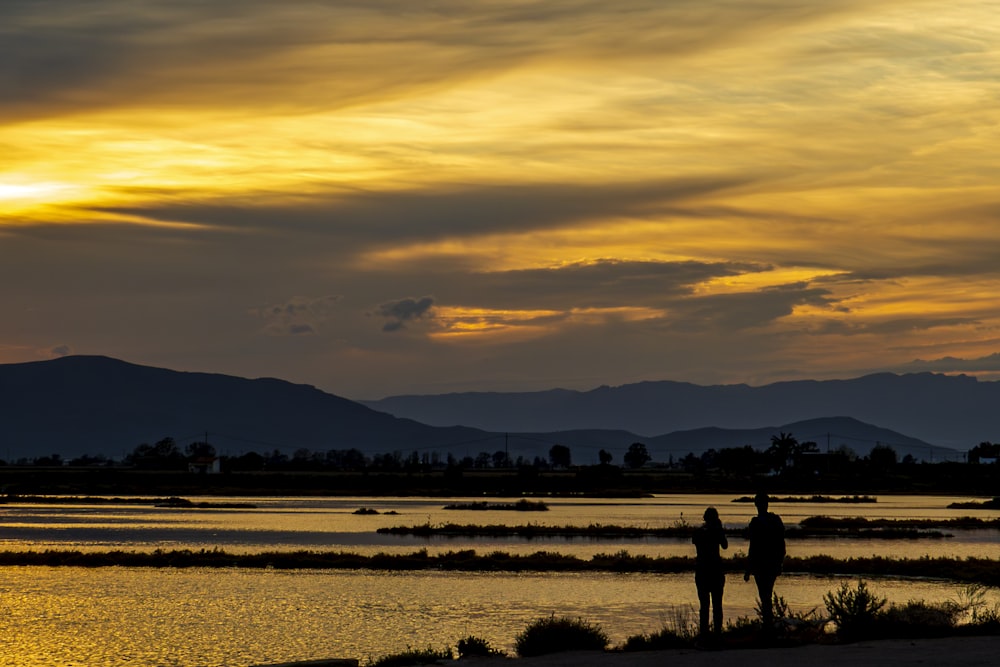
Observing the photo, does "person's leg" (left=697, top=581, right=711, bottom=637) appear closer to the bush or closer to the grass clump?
the bush

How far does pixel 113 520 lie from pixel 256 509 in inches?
795

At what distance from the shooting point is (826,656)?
74.5 ft

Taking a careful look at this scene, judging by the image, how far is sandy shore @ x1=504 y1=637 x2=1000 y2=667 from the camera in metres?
21.9

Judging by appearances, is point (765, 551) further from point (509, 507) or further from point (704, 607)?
point (509, 507)

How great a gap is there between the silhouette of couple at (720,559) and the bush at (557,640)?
269 centimetres

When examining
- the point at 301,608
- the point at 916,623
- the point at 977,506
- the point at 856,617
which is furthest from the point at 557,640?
the point at 977,506

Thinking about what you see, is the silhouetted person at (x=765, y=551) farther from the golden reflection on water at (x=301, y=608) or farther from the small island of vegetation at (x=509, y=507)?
the small island of vegetation at (x=509, y=507)

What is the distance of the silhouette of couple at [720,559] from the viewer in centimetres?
2384

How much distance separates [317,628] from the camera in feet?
112

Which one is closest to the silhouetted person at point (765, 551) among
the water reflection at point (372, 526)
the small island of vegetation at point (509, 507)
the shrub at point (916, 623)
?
the shrub at point (916, 623)

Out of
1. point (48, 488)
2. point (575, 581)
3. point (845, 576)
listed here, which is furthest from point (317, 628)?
point (48, 488)

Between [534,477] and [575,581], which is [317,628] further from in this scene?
[534,477]

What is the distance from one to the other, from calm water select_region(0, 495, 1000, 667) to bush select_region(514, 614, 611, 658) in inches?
168

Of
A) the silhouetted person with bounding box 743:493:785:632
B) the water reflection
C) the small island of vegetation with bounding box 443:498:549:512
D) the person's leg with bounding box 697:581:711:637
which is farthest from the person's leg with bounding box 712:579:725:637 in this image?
the small island of vegetation with bounding box 443:498:549:512
